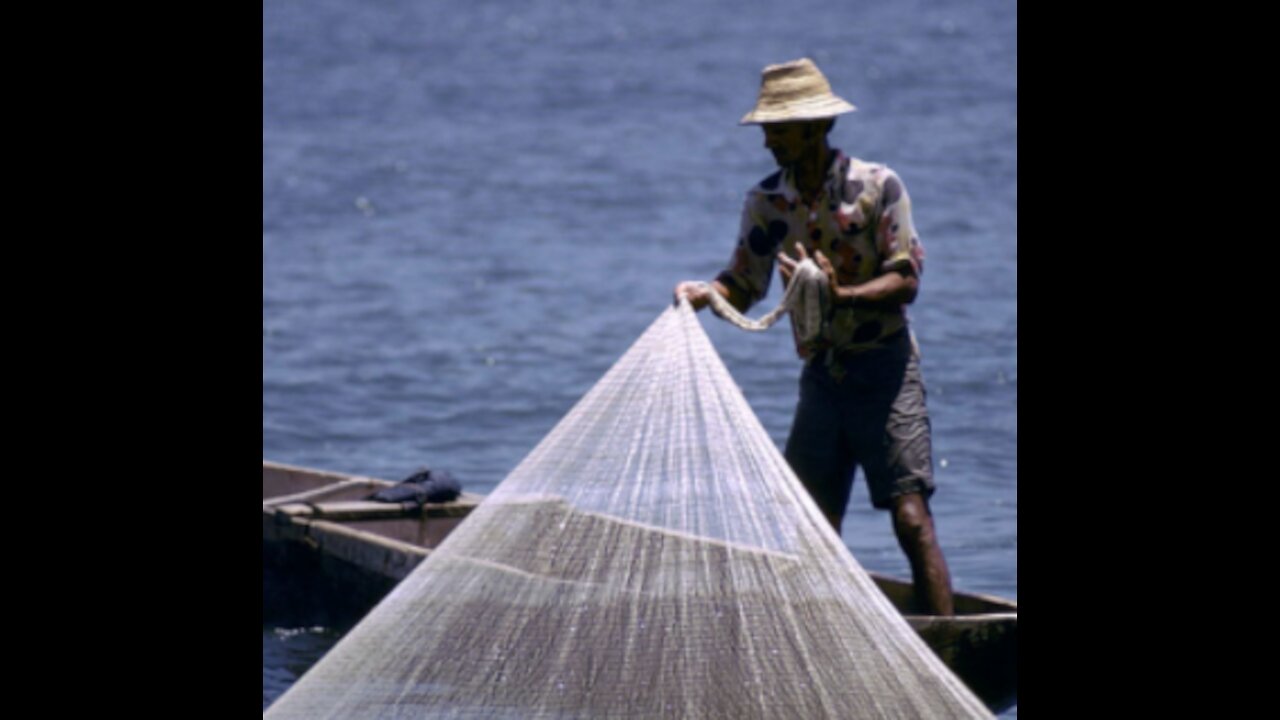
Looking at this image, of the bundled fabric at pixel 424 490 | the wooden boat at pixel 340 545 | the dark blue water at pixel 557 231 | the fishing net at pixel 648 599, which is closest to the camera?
the fishing net at pixel 648 599

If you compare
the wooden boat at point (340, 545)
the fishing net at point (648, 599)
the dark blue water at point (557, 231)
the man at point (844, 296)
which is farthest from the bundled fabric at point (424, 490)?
the fishing net at point (648, 599)

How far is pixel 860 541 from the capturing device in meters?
8.94

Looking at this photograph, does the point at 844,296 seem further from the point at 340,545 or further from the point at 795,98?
the point at 340,545

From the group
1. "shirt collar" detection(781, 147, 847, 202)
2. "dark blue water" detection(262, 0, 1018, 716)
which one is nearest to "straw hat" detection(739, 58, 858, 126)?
"shirt collar" detection(781, 147, 847, 202)

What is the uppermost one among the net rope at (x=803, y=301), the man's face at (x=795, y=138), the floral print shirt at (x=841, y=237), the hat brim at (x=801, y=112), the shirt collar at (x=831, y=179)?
the hat brim at (x=801, y=112)

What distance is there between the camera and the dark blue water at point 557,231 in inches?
454

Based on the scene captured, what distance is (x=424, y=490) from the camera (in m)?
7.63

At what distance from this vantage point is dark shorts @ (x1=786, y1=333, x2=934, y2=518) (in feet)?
17.4

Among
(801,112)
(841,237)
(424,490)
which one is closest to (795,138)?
(801,112)

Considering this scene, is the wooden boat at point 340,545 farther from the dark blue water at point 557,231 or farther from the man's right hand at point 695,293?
the man's right hand at point 695,293

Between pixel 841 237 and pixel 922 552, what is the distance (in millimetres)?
772
